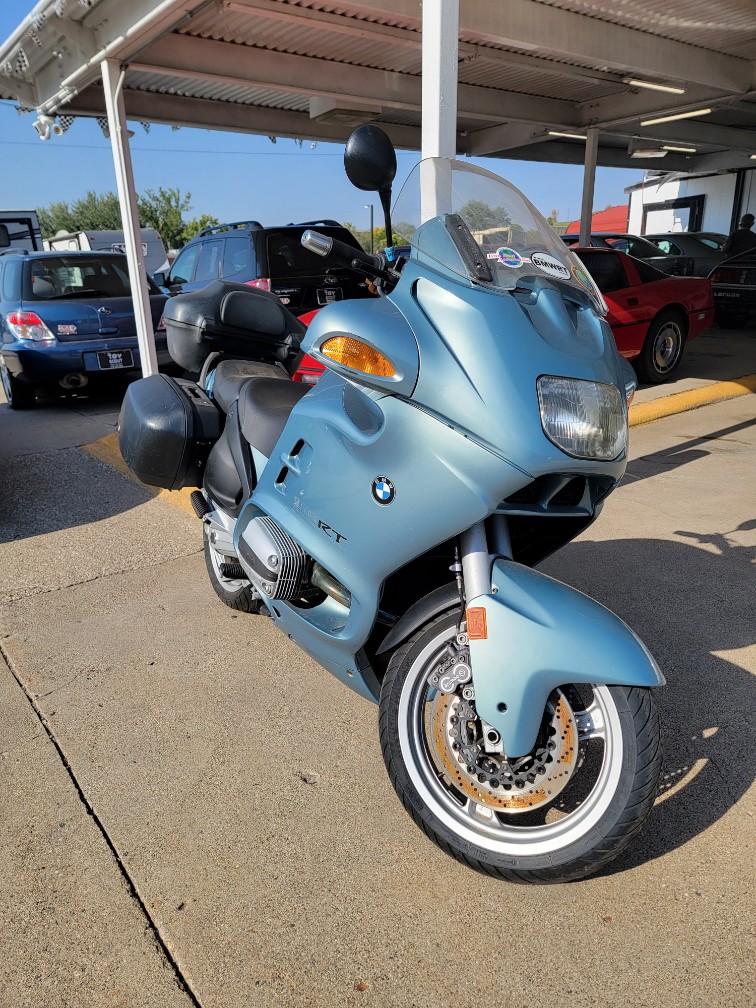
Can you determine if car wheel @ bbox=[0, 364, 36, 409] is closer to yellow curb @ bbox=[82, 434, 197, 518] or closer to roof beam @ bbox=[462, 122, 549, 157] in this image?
yellow curb @ bbox=[82, 434, 197, 518]

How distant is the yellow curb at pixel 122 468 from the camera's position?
5090mm

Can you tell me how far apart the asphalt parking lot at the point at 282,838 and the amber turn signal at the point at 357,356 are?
1.32 m

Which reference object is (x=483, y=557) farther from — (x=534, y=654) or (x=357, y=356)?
(x=357, y=356)

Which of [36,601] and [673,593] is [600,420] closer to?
[673,593]

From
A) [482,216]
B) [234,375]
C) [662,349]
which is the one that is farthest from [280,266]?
[482,216]

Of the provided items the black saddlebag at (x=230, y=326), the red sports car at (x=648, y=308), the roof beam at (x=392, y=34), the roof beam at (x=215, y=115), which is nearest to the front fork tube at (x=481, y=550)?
the black saddlebag at (x=230, y=326)

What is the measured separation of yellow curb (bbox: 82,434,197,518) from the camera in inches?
200

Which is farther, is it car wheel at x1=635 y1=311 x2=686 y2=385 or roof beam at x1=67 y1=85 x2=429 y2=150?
car wheel at x1=635 y1=311 x2=686 y2=385

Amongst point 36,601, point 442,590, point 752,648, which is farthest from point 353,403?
point 36,601

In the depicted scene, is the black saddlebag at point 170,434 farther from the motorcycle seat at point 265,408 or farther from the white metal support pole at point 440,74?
the white metal support pole at point 440,74

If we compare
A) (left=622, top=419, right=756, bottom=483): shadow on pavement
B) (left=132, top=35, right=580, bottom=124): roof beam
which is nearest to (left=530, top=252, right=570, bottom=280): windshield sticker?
(left=622, top=419, right=756, bottom=483): shadow on pavement

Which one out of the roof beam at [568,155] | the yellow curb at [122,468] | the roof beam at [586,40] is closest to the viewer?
the yellow curb at [122,468]

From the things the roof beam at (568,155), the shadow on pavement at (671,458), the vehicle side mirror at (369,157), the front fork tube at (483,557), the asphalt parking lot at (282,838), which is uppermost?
the roof beam at (568,155)

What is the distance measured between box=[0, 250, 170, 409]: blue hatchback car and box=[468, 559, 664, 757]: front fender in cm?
660
